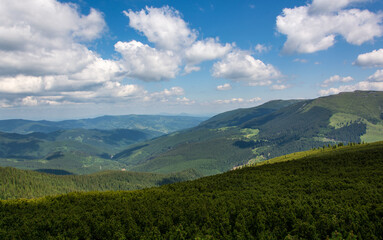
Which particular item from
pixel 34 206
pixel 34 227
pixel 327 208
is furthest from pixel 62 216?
pixel 327 208

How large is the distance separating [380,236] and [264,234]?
23.0 meters

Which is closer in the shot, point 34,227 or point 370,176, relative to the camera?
point 34,227

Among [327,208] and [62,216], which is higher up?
[327,208]

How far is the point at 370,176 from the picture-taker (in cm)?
9144

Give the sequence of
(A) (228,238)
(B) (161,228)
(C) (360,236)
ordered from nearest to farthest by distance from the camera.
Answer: (C) (360,236)
(A) (228,238)
(B) (161,228)

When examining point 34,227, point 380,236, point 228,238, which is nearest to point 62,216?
point 34,227

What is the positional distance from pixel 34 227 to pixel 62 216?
311 inches

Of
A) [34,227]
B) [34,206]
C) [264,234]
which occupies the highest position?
[264,234]

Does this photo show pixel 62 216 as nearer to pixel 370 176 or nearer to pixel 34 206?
pixel 34 206

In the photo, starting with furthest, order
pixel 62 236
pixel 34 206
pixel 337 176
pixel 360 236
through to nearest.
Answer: pixel 337 176
pixel 34 206
pixel 62 236
pixel 360 236

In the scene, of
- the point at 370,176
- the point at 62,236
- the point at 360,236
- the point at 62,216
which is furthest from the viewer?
the point at 370,176

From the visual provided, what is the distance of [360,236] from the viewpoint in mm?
42062

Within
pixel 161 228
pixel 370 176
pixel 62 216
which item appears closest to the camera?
pixel 161 228

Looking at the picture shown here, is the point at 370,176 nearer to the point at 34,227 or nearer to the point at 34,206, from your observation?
the point at 34,227
